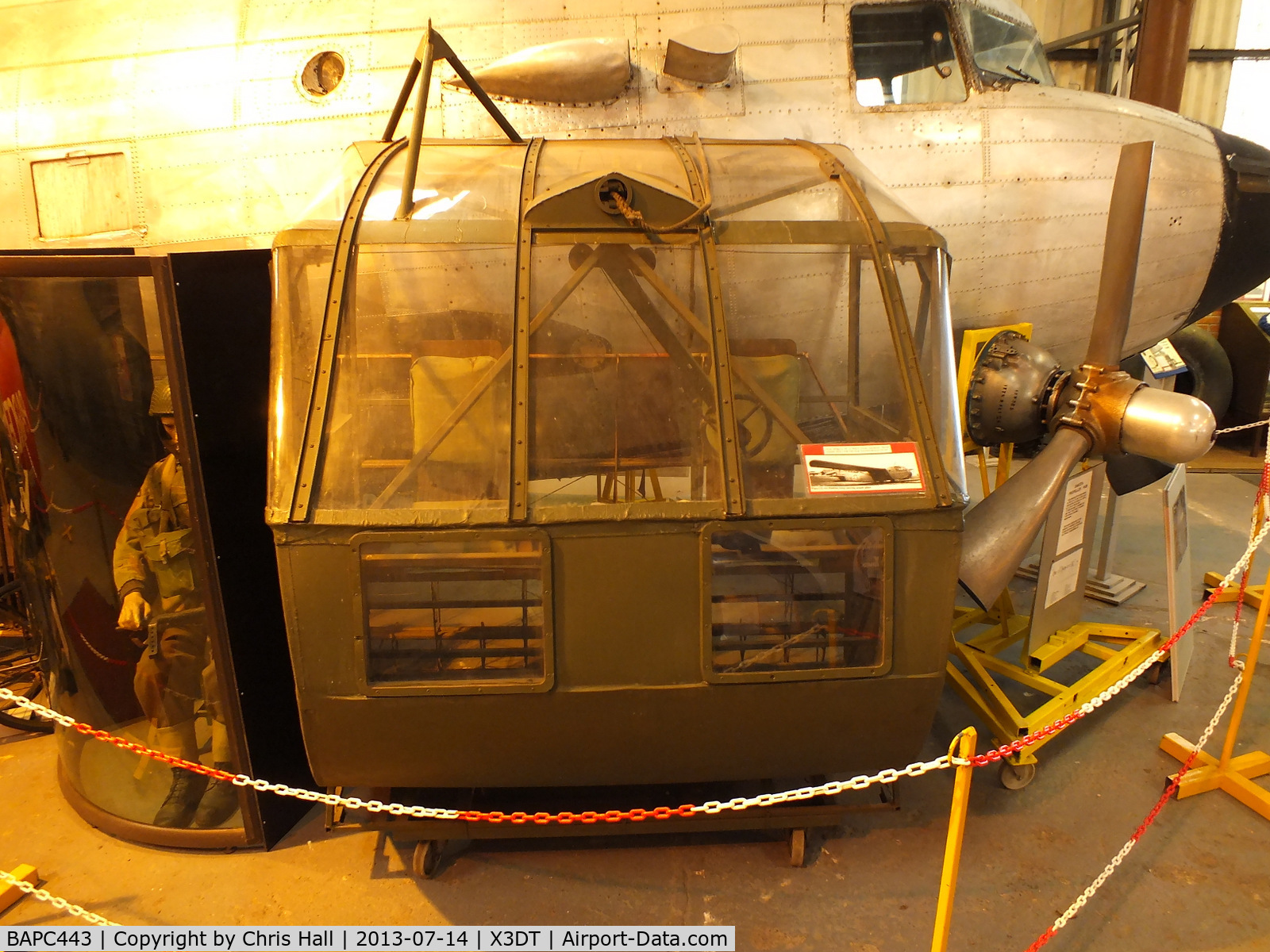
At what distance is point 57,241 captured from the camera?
4664 millimetres

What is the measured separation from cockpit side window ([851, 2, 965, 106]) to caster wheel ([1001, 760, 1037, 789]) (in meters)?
3.66

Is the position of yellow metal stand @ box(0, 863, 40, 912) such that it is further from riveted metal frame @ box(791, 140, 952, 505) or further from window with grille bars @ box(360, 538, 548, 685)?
riveted metal frame @ box(791, 140, 952, 505)

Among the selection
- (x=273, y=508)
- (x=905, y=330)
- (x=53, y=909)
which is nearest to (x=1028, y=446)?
(x=905, y=330)

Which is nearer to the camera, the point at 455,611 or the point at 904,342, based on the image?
the point at 455,611

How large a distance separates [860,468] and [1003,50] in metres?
3.68

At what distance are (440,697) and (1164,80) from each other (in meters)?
11.9

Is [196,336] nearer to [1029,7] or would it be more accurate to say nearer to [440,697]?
[440,697]

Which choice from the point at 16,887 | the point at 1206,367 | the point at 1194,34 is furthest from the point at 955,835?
the point at 1194,34

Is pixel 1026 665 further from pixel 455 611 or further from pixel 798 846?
pixel 455 611

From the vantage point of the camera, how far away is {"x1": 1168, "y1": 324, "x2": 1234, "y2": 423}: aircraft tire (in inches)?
365

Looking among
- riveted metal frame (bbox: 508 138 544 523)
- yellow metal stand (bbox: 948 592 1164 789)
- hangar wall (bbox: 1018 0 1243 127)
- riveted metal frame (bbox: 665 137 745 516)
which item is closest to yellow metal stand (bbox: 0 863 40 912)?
riveted metal frame (bbox: 508 138 544 523)

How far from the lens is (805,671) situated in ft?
8.51

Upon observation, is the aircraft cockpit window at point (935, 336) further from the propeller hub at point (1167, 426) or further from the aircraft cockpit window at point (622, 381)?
the aircraft cockpit window at point (622, 381)

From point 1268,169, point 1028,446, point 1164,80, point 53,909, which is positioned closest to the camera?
point 53,909
